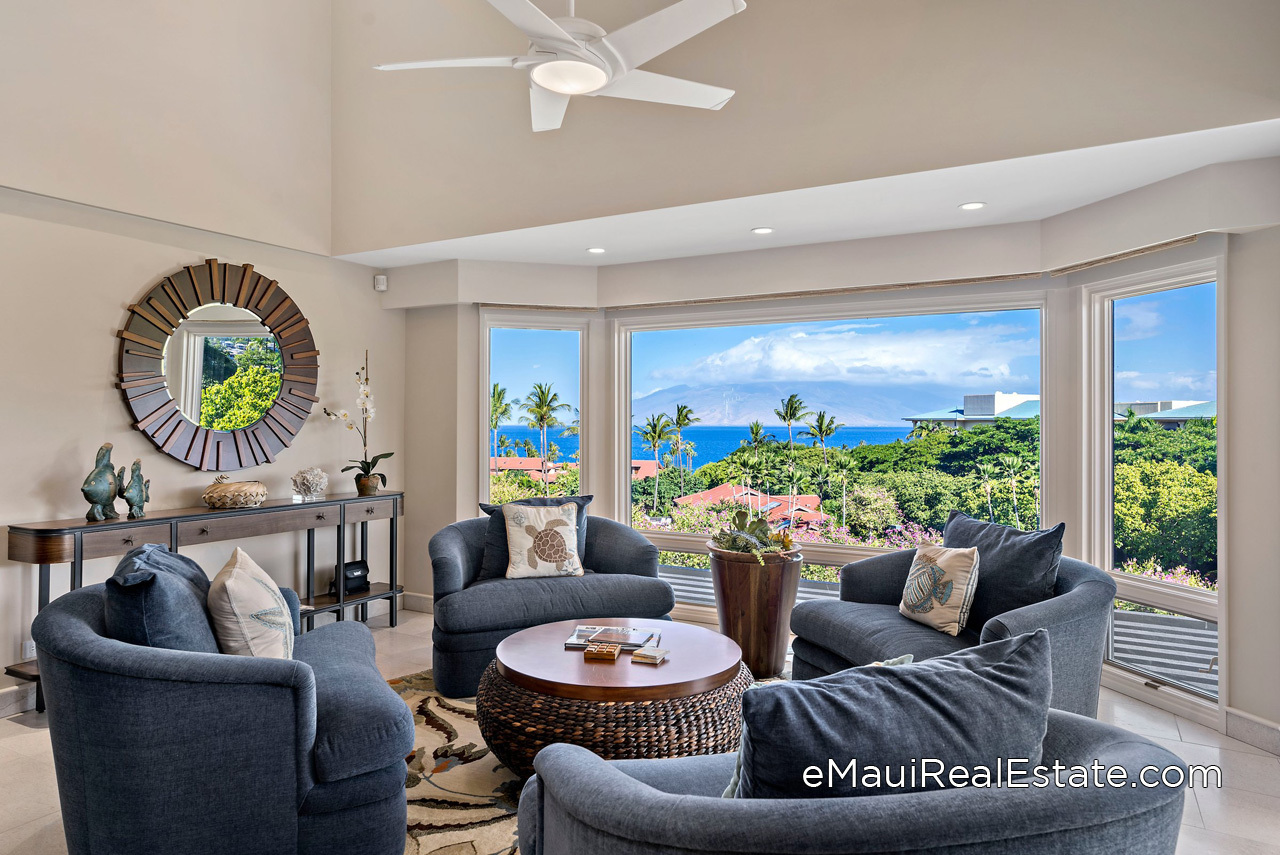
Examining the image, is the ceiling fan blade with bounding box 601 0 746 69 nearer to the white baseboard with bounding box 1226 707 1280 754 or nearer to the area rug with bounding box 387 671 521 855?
the area rug with bounding box 387 671 521 855

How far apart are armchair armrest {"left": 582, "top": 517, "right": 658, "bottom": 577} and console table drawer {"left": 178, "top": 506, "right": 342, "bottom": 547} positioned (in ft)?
5.07

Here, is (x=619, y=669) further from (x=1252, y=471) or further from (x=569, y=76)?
(x=1252, y=471)

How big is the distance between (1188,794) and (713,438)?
120 inches

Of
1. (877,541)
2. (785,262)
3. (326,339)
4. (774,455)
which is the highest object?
(785,262)

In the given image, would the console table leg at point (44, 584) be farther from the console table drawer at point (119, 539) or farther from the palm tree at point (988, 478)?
the palm tree at point (988, 478)

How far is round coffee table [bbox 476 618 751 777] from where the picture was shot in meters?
2.31

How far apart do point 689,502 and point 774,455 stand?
67 centimetres

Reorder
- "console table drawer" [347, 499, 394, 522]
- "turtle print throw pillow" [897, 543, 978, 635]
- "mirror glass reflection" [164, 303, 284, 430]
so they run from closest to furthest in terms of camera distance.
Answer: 1. "turtle print throw pillow" [897, 543, 978, 635]
2. "mirror glass reflection" [164, 303, 284, 430]
3. "console table drawer" [347, 499, 394, 522]

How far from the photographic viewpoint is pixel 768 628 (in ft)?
12.8

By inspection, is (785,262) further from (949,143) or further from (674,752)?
(674,752)

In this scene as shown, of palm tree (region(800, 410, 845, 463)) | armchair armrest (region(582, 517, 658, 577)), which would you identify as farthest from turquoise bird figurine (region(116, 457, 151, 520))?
palm tree (region(800, 410, 845, 463))

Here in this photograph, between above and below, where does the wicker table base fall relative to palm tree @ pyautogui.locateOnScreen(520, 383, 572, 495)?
below

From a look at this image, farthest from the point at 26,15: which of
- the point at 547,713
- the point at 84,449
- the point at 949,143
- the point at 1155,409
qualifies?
the point at 1155,409

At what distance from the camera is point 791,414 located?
4.80m
